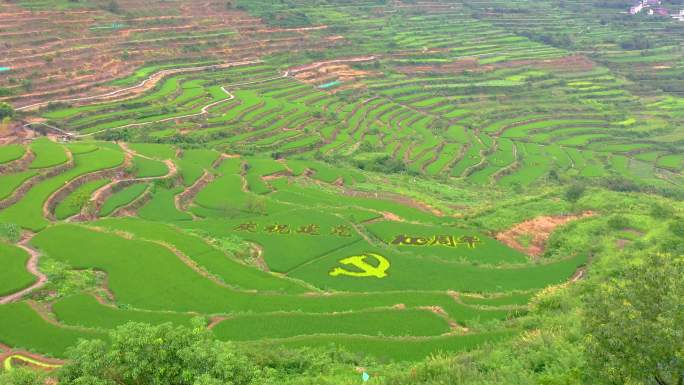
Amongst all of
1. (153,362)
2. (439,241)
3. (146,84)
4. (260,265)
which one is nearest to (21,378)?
(153,362)

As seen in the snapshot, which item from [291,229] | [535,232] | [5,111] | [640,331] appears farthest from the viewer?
[5,111]

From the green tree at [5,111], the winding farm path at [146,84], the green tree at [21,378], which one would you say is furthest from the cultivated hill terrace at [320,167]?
the green tree at [21,378]

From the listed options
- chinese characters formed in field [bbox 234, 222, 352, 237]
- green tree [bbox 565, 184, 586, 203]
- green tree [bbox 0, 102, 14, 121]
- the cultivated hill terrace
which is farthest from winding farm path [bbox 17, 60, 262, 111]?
green tree [bbox 565, 184, 586, 203]

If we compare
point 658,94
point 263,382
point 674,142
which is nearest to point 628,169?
point 674,142

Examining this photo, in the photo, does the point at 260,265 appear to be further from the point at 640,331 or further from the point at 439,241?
the point at 640,331

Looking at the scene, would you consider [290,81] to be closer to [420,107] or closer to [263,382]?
[420,107]

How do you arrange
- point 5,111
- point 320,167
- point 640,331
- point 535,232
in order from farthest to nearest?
point 5,111, point 320,167, point 535,232, point 640,331
